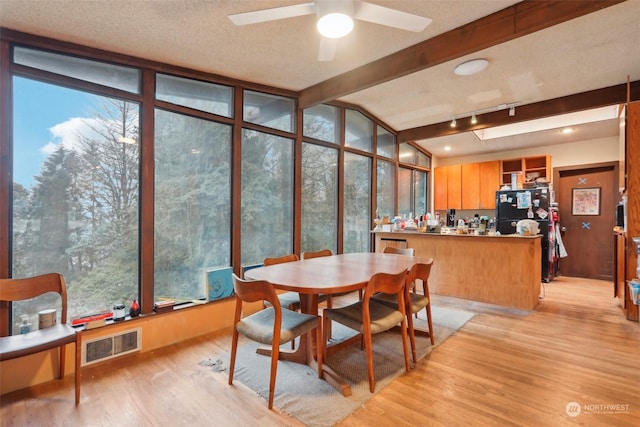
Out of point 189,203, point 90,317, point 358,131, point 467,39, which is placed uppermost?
point 467,39

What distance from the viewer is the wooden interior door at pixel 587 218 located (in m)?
5.32

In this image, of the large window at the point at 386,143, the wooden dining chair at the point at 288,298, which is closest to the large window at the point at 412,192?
the large window at the point at 386,143

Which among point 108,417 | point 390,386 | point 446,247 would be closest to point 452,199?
point 446,247

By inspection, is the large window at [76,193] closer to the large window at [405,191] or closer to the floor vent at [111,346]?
the floor vent at [111,346]

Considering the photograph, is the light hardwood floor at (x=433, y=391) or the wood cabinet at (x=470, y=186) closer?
the light hardwood floor at (x=433, y=391)

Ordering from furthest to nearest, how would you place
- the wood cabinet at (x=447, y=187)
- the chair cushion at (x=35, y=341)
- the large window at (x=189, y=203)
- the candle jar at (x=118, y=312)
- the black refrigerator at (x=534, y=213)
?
the wood cabinet at (x=447, y=187)
the black refrigerator at (x=534, y=213)
the large window at (x=189, y=203)
the candle jar at (x=118, y=312)
the chair cushion at (x=35, y=341)

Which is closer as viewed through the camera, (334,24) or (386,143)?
(334,24)

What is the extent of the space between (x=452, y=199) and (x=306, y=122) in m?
4.15

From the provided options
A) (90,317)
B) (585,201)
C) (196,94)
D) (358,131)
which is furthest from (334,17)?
(585,201)

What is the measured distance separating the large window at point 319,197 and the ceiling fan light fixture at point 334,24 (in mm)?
2156

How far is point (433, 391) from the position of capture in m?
2.02

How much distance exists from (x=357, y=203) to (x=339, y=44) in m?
2.72

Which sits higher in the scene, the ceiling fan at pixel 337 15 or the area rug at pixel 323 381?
the ceiling fan at pixel 337 15

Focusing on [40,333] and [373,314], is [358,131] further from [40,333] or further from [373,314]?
[40,333]
